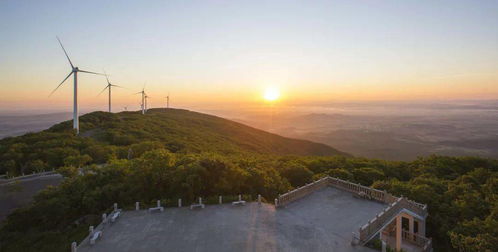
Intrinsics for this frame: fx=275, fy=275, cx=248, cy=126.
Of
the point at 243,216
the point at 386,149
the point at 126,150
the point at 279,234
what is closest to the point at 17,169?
the point at 126,150

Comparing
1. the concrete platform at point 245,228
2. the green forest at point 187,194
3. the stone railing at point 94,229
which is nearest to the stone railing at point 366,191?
the concrete platform at point 245,228

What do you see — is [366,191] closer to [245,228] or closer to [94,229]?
[245,228]

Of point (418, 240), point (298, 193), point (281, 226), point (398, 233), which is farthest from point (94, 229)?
point (418, 240)

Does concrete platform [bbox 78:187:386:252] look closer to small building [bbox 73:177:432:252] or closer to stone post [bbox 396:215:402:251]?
small building [bbox 73:177:432:252]

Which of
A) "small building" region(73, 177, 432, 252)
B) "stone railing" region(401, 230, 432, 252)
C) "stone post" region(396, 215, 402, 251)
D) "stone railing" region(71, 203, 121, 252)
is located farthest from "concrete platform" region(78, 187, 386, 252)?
"stone railing" region(401, 230, 432, 252)

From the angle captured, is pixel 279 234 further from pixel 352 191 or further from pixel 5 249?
pixel 5 249

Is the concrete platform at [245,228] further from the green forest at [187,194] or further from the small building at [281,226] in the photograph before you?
the green forest at [187,194]
